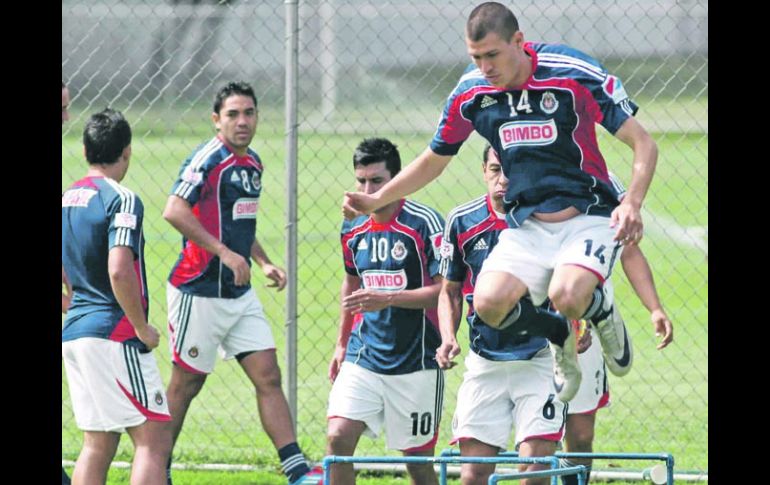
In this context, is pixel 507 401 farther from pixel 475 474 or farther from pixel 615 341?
pixel 615 341

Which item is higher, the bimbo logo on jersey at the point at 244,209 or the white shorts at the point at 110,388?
the bimbo logo on jersey at the point at 244,209

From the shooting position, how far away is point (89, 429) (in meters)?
6.70

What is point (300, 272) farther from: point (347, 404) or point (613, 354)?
point (613, 354)

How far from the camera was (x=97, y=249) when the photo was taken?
263 inches

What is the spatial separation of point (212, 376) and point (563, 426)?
5484 mm

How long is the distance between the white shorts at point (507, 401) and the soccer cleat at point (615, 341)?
43cm

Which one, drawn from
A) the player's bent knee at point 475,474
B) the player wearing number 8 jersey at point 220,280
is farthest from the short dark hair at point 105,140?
the player's bent knee at point 475,474

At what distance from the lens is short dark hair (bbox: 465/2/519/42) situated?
18.9 ft

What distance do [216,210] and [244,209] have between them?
0.57 feet

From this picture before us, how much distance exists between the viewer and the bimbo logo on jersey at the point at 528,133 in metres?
5.93

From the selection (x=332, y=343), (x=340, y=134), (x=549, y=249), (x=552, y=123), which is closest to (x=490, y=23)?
(x=552, y=123)

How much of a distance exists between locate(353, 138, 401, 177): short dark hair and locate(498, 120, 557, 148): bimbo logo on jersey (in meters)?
1.32

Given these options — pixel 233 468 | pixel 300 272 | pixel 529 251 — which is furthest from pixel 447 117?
pixel 300 272

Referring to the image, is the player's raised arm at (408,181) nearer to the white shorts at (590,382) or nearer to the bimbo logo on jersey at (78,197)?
the bimbo logo on jersey at (78,197)
